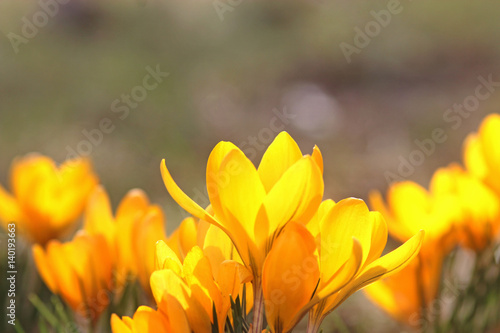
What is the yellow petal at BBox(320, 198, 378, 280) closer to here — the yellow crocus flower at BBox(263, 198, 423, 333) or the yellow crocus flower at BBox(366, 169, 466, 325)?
the yellow crocus flower at BBox(263, 198, 423, 333)

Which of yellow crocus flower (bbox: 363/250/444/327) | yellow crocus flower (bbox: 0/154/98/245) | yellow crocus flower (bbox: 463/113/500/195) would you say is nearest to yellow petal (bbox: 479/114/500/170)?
yellow crocus flower (bbox: 463/113/500/195)

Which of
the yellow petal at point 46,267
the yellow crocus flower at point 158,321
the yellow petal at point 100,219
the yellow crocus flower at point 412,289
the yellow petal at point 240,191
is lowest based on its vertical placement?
the yellow crocus flower at point 412,289

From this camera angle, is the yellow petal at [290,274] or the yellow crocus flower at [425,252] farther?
the yellow crocus flower at [425,252]

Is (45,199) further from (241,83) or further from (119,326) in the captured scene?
(241,83)

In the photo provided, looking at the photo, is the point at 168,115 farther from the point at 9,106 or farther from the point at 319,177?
the point at 319,177

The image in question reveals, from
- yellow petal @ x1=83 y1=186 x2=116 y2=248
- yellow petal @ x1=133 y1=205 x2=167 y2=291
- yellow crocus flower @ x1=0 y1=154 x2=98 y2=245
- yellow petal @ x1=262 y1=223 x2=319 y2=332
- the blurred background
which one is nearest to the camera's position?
yellow petal @ x1=262 y1=223 x2=319 y2=332

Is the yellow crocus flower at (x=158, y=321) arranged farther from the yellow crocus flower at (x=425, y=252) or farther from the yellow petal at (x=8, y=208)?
the yellow petal at (x=8, y=208)

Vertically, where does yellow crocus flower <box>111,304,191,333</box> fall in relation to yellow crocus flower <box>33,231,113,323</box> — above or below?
below

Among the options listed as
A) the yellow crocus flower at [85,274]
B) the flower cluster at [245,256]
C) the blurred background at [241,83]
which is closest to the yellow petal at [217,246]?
the flower cluster at [245,256]

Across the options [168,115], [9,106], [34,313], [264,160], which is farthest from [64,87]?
[264,160]
